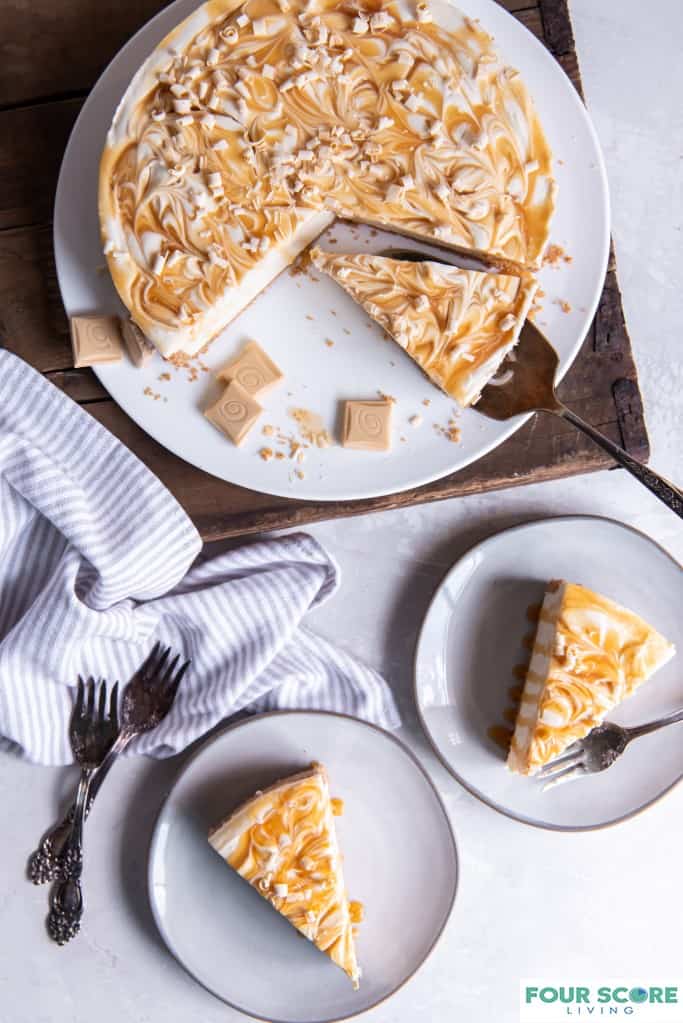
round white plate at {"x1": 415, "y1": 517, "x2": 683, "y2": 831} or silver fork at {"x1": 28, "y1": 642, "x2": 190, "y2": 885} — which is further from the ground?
round white plate at {"x1": 415, "y1": 517, "x2": 683, "y2": 831}

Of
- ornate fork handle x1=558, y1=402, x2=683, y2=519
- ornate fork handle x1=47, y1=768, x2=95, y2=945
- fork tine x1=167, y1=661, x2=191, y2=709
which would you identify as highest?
ornate fork handle x1=558, y1=402, x2=683, y2=519

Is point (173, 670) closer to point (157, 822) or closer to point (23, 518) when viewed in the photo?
point (157, 822)

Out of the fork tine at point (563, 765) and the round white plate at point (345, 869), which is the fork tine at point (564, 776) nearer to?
the fork tine at point (563, 765)

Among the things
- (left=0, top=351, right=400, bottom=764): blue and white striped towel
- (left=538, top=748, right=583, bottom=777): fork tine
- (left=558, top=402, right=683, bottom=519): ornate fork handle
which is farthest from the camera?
(left=538, top=748, right=583, bottom=777): fork tine

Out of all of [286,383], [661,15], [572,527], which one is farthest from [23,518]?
[661,15]

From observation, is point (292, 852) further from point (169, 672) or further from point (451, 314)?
point (451, 314)

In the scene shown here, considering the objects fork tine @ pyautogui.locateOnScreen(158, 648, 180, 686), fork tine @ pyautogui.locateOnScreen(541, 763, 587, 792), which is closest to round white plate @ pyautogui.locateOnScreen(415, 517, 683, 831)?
fork tine @ pyautogui.locateOnScreen(541, 763, 587, 792)

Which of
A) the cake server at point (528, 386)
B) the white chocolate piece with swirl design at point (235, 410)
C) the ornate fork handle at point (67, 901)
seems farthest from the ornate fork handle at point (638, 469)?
the ornate fork handle at point (67, 901)

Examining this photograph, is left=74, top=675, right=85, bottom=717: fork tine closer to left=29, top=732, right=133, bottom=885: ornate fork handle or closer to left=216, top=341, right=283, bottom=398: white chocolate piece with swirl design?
left=29, top=732, right=133, bottom=885: ornate fork handle
